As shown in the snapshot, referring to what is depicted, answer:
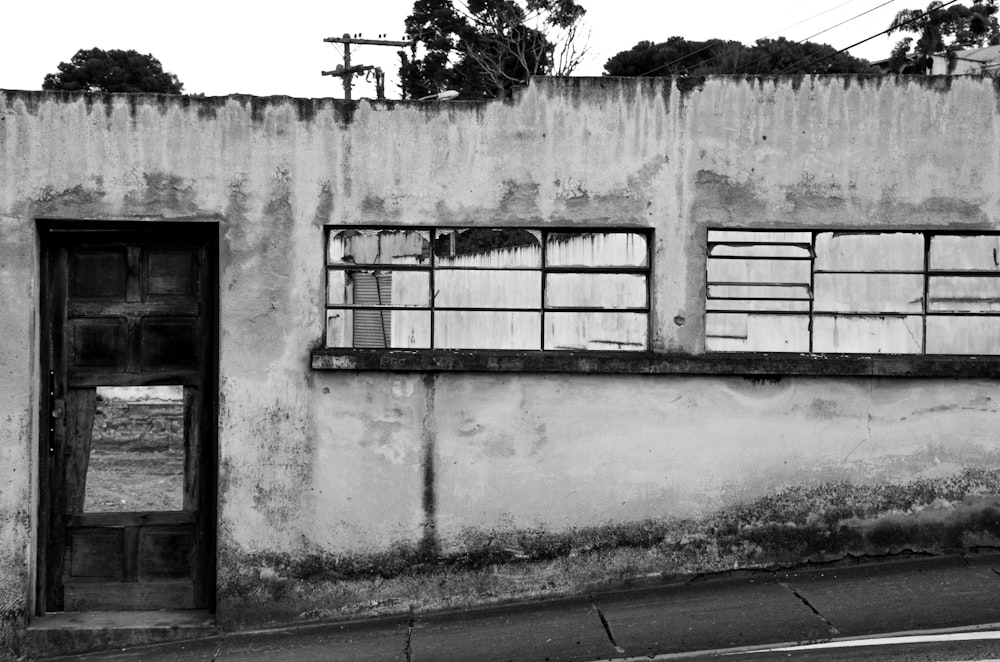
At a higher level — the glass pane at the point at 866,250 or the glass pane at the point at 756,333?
the glass pane at the point at 866,250

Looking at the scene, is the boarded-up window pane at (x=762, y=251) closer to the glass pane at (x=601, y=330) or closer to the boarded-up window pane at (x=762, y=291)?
the boarded-up window pane at (x=762, y=291)

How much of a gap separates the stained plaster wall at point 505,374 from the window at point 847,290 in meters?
0.15

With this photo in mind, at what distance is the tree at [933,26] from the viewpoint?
1608cm

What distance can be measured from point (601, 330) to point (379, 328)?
58.8 inches

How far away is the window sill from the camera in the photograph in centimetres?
673

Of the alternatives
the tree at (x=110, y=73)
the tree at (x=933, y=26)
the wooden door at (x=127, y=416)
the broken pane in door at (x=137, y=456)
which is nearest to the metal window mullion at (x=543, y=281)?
the wooden door at (x=127, y=416)

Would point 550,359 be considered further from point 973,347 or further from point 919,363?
point 973,347

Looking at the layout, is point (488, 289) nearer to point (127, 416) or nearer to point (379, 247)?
point (379, 247)

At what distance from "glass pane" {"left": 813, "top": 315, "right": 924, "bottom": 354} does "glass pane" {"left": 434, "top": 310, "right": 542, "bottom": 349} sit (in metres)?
1.93

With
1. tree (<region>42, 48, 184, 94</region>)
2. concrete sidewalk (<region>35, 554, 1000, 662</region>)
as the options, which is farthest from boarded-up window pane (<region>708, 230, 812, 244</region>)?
tree (<region>42, 48, 184, 94</region>)

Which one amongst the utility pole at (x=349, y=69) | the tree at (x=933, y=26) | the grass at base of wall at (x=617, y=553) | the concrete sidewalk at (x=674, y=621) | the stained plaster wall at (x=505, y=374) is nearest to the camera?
the concrete sidewalk at (x=674, y=621)

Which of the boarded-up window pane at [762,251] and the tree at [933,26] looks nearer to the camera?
the boarded-up window pane at [762,251]

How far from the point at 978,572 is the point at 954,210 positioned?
7.82ft

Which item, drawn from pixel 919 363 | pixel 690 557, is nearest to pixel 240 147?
pixel 690 557
